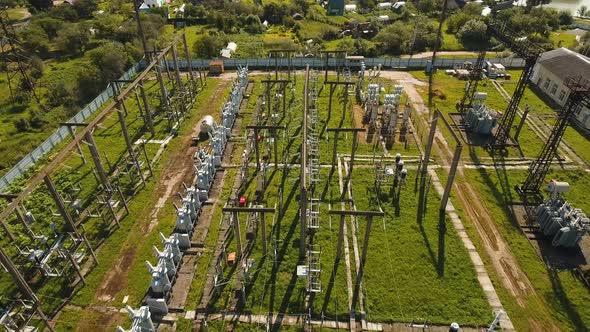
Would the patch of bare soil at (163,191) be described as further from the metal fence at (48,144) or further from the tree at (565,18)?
the tree at (565,18)

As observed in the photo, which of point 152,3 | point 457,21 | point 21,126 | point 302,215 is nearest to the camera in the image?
point 302,215

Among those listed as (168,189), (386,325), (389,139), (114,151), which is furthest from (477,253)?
(114,151)

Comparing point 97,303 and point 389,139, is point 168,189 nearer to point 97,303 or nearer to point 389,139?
point 97,303

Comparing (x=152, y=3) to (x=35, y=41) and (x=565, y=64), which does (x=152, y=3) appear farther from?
(x=565, y=64)

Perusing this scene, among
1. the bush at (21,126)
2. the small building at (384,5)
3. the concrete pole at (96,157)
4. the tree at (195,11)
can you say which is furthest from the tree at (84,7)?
the concrete pole at (96,157)

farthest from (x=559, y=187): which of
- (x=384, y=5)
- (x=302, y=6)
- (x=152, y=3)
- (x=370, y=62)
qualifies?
(x=152, y=3)

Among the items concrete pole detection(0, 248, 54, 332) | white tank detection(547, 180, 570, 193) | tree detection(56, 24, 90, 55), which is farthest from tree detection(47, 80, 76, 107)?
white tank detection(547, 180, 570, 193)
